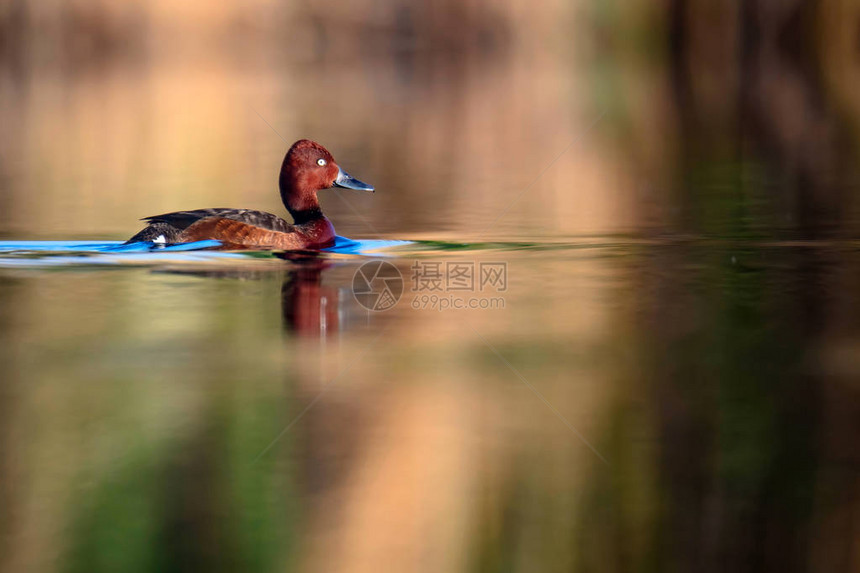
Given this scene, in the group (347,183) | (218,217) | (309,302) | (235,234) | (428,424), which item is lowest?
(428,424)

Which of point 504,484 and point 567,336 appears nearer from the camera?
point 504,484

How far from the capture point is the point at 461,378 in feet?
20.1

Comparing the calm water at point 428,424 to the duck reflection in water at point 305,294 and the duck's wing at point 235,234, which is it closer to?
the duck reflection in water at point 305,294

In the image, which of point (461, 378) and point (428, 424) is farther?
point (461, 378)

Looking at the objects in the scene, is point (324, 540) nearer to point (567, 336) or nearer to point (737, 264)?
point (567, 336)

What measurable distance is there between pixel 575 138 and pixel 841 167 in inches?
214

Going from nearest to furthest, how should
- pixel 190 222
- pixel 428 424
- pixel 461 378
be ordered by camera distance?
pixel 428 424, pixel 461 378, pixel 190 222

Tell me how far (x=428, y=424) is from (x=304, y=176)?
4849 mm

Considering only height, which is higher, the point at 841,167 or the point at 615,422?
the point at 841,167

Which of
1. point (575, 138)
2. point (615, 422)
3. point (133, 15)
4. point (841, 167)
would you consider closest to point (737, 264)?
point (615, 422)

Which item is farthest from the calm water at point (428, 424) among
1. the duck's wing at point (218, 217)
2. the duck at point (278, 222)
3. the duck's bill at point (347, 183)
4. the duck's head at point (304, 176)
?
the duck's bill at point (347, 183)

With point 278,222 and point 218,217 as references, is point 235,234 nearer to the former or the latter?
point 218,217

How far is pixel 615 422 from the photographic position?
5.35m

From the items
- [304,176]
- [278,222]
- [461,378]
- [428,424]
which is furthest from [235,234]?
[428,424]
